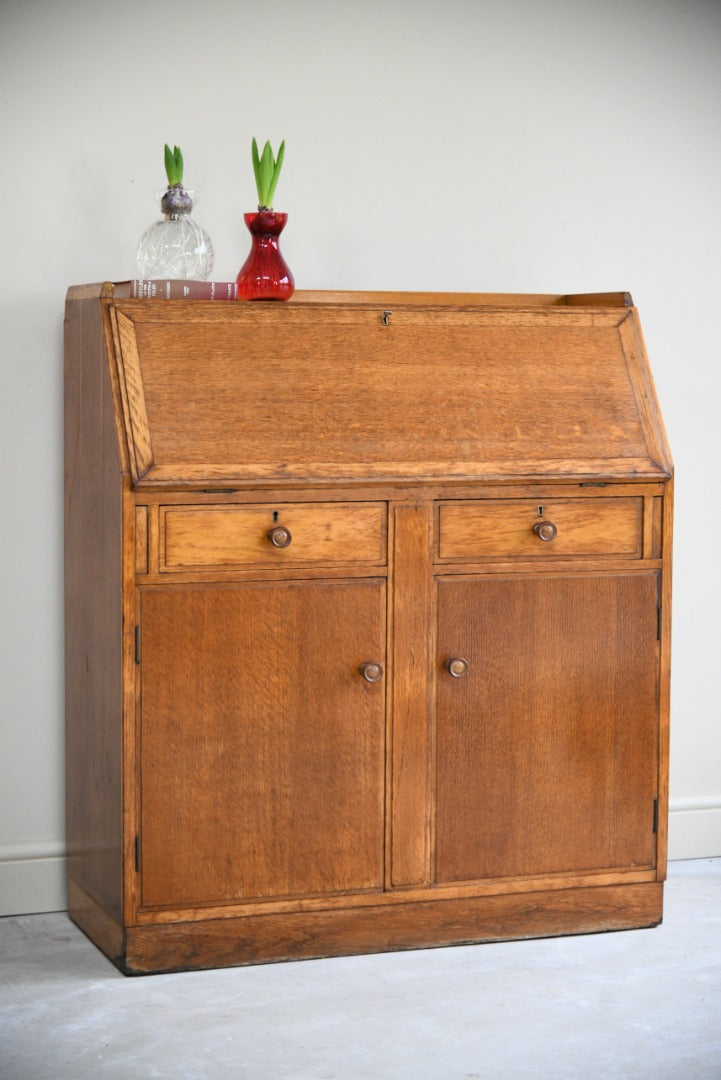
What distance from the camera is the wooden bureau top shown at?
2854 mm

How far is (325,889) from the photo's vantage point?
2.99 metres

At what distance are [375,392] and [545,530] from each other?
0.44 metres

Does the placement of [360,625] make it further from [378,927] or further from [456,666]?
[378,927]

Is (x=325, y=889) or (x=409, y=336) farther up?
(x=409, y=336)

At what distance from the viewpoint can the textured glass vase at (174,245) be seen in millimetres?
3127

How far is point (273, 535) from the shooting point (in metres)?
2.88

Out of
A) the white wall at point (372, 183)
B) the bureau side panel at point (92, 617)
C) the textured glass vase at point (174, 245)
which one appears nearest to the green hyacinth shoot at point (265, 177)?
the textured glass vase at point (174, 245)

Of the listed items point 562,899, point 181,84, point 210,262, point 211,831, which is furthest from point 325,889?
point 181,84

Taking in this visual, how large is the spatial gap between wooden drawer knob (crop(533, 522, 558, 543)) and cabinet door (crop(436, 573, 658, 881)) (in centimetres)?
9

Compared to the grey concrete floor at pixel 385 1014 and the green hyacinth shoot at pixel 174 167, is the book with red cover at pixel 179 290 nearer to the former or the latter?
the green hyacinth shoot at pixel 174 167

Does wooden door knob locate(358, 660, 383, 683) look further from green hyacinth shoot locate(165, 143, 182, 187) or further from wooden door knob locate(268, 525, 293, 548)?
green hyacinth shoot locate(165, 143, 182, 187)

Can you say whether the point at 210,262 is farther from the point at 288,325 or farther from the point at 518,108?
the point at 518,108

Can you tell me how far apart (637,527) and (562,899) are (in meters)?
0.79

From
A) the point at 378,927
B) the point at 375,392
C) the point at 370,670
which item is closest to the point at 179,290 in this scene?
the point at 375,392
